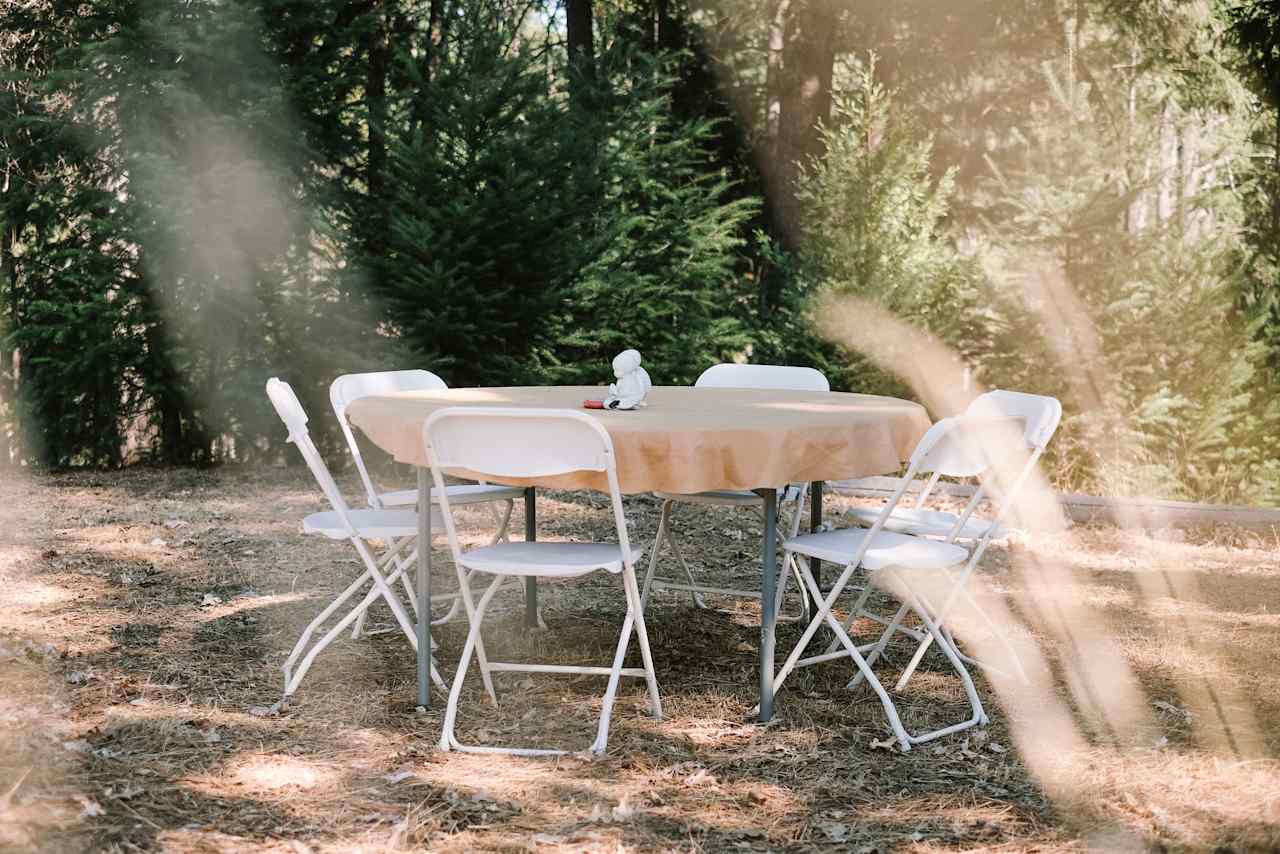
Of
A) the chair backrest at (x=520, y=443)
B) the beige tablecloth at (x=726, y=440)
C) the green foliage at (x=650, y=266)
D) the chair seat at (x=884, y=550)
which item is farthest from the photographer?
the green foliage at (x=650, y=266)

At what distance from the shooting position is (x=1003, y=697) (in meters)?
4.05

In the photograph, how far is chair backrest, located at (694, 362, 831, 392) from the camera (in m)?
5.35

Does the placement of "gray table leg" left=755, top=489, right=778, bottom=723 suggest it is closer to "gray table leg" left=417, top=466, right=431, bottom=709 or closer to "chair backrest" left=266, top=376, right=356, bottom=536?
"gray table leg" left=417, top=466, right=431, bottom=709

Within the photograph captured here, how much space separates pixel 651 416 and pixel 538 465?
52 cm

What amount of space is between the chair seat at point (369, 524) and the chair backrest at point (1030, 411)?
1.88m

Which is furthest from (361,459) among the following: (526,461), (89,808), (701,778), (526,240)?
(526,240)

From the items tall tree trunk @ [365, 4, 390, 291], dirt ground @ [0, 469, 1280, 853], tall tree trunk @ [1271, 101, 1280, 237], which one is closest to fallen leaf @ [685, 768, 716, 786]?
dirt ground @ [0, 469, 1280, 853]

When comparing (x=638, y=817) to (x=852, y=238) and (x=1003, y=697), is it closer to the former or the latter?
(x=1003, y=697)

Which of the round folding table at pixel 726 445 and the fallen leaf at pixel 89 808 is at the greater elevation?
the round folding table at pixel 726 445

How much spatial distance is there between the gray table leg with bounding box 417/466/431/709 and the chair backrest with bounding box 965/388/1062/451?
1687 millimetres

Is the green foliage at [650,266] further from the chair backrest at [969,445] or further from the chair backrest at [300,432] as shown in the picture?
the chair backrest at [969,445]

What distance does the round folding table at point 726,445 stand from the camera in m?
3.36

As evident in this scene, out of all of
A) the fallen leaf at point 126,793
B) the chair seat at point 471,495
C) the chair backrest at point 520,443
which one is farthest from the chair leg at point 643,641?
the fallen leaf at point 126,793

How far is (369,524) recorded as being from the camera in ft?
13.2
